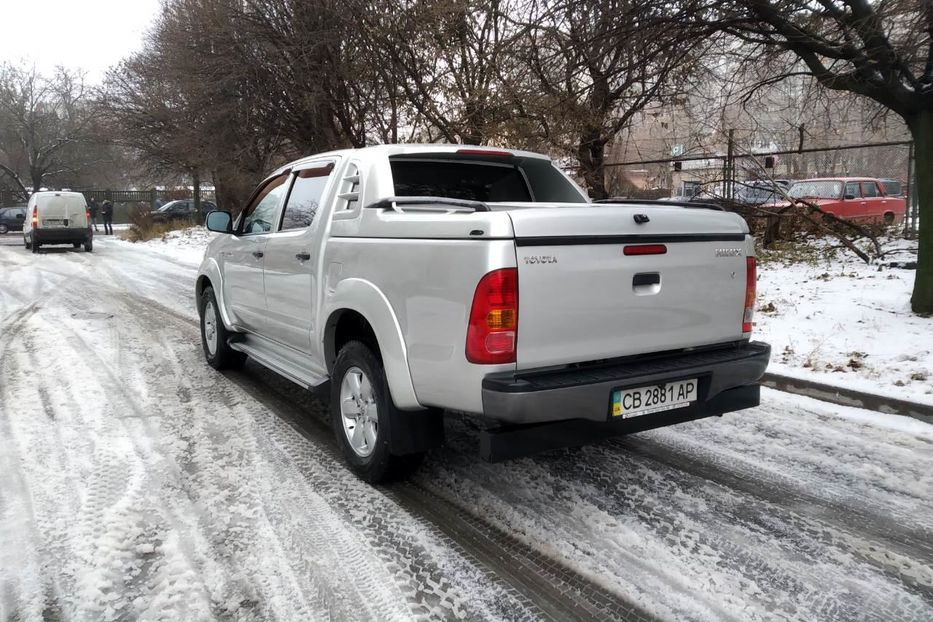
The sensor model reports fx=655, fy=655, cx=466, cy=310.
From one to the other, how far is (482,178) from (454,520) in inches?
94.8

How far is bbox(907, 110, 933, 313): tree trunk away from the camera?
705 centimetres

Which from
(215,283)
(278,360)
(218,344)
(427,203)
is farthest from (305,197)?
(218,344)

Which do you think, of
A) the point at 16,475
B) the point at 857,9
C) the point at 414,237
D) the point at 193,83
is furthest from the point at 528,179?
the point at 193,83

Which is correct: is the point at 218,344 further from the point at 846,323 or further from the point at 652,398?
the point at 846,323

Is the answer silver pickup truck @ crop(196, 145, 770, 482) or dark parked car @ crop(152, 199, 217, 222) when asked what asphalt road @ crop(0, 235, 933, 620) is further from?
dark parked car @ crop(152, 199, 217, 222)

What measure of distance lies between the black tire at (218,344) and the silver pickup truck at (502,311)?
2.03 m

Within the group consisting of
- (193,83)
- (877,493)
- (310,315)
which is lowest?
(877,493)

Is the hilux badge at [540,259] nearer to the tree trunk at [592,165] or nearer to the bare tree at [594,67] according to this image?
the bare tree at [594,67]

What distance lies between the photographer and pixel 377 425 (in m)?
3.59

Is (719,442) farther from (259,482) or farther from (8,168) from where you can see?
(8,168)

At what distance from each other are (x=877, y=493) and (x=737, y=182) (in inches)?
402

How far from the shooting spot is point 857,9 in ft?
22.5

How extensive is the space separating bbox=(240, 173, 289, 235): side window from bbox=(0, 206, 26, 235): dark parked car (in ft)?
124

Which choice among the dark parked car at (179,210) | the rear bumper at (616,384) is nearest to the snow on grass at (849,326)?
the rear bumper at (616,384)
